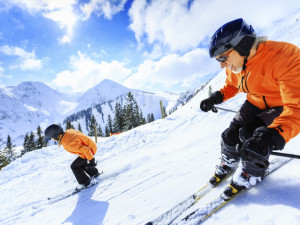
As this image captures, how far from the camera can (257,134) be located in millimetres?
1684

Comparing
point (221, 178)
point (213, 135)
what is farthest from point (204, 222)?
point (213, 135)

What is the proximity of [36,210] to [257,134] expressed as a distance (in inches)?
202

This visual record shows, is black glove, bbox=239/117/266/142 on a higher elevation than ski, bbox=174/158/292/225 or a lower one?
higher

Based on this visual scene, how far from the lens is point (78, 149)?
495cm

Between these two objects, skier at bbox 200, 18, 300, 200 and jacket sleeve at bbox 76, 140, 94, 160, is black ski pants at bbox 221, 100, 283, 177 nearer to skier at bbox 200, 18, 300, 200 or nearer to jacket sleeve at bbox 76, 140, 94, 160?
skier at bbox 200, 18, 300, 200

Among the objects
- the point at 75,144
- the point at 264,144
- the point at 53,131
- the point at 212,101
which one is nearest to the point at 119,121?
the point at 53,131

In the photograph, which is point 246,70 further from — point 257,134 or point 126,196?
point 126,196

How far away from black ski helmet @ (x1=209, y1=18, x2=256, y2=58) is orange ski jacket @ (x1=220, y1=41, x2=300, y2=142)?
16cm

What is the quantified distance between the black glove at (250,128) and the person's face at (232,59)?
2.45ft

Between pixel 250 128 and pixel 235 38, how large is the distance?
1199 millimetres

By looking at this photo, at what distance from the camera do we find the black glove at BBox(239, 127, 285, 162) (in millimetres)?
1573

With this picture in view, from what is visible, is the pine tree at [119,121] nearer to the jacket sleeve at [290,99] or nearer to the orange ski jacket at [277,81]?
the orange ski jacket at [277,81]

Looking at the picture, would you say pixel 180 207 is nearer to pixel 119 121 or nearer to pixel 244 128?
pixel 244 128

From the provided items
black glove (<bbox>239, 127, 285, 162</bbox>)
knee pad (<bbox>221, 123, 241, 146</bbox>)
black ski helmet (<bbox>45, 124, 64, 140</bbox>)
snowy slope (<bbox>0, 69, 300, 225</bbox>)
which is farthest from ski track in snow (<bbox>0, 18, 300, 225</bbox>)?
black ski helmet (<bbox>45, 124, 64, 140</bbox>)
